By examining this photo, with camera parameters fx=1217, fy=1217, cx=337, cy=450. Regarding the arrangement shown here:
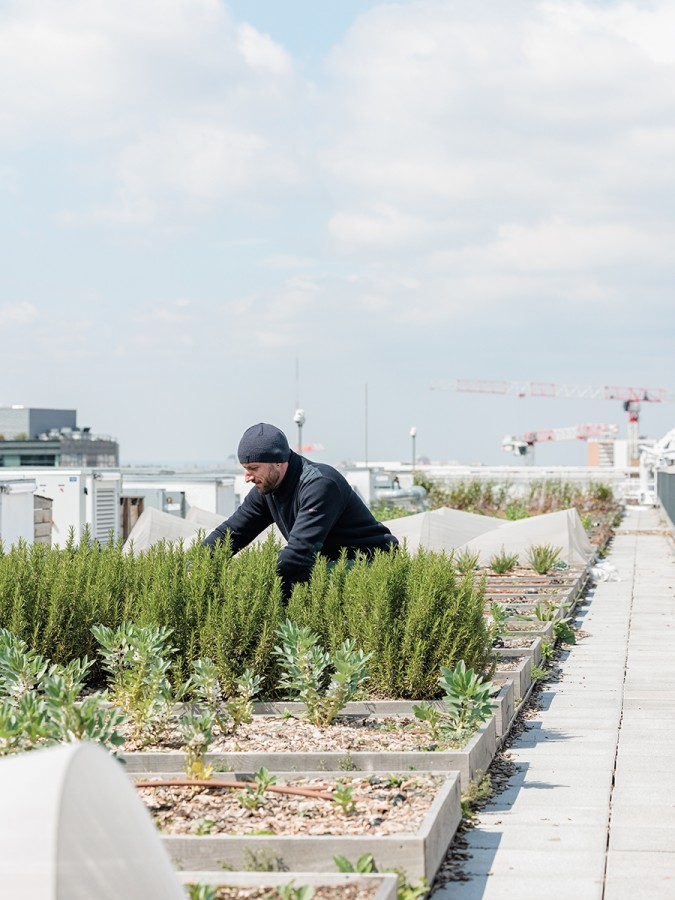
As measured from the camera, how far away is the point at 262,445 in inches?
281

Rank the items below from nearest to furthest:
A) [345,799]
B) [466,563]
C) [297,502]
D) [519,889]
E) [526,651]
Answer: [519,889]
[345,799]
[297,502]
[526,651]
[466,563]

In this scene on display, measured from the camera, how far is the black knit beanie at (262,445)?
7.12 m

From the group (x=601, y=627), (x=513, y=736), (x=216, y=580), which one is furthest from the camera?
(x=601, y=627)

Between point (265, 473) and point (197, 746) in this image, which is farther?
point (265, 473)

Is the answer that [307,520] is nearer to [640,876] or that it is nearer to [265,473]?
[265,473]

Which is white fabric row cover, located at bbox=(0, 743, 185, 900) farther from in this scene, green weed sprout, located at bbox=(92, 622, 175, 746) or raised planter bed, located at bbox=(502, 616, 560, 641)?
raised planter bed, located at bbox=(502, 616, 560, 641)

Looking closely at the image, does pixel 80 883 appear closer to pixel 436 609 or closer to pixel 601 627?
pixel 436 609

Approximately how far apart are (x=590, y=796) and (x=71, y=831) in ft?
10.5

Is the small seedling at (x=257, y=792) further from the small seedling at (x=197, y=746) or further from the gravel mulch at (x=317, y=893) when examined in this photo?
the gravel mulch at (x=317, y=893)

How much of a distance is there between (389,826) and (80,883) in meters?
1.94

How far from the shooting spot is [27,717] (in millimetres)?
4613

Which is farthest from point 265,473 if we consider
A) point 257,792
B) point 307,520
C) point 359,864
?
point 359,864

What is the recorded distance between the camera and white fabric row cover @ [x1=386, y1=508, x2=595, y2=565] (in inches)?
615

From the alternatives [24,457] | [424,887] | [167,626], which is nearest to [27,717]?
[424,887]
